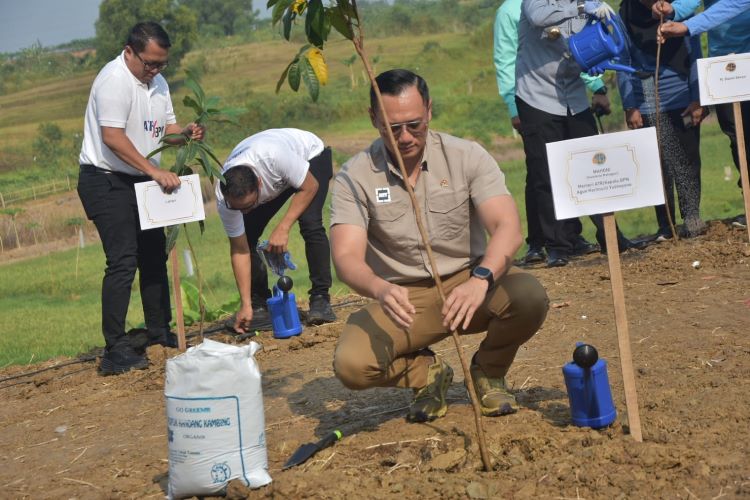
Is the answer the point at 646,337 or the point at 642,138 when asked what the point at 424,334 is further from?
the point at 646,337

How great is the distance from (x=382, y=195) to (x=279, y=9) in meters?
0.92

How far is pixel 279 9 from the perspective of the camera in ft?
14.2

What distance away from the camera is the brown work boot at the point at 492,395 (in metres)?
4.80

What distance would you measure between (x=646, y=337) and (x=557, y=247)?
95.5 inches

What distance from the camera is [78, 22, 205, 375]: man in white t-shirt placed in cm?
689

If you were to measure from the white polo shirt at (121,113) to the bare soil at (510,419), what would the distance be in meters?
1.39

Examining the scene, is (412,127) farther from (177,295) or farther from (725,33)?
(725,33)

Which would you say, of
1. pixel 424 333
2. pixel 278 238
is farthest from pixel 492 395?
pixel 278 238

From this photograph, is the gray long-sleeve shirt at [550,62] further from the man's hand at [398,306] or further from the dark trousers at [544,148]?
the man's hand at [398,306]

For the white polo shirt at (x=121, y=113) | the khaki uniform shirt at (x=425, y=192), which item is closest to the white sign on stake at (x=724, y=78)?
the khaki uniform shirt at (x=425, y=192)

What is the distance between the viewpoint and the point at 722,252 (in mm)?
7598

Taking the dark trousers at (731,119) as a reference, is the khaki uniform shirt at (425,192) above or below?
above

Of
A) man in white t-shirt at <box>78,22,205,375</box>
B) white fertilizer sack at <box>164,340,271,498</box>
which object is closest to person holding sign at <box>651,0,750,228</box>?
man in white t-shirt at <box>78,22,205,375</box>

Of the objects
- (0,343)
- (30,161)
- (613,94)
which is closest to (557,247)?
(0,343)
